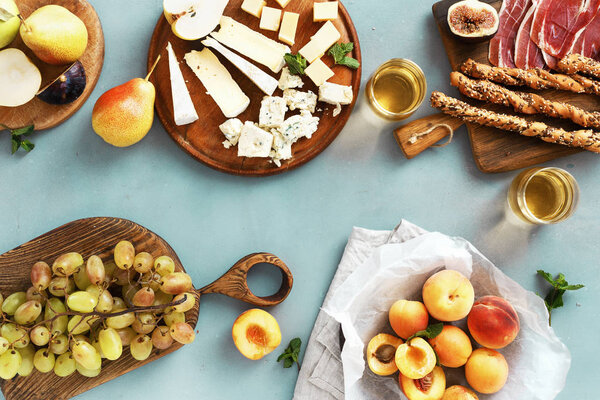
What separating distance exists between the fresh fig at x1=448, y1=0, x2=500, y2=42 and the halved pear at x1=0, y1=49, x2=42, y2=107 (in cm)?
106

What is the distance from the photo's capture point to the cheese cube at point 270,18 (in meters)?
1.22

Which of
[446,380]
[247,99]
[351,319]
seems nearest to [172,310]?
[351,319]

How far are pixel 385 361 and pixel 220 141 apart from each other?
69 centimetres

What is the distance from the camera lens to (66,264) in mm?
1088

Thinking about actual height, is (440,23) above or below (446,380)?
above

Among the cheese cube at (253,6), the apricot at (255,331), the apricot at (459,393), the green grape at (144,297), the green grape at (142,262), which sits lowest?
the apricot at (459,393)

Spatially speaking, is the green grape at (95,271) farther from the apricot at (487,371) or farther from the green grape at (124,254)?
the apricot at (487,371)

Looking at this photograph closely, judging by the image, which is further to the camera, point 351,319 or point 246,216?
point 246,216

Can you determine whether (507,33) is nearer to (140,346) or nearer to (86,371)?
(140,346)

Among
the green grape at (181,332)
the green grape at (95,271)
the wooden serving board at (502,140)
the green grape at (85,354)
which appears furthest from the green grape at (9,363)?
the wooden serving board at (502,140)

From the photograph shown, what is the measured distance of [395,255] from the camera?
1201 mm

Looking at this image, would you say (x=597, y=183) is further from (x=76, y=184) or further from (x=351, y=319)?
(x=76, y=184)

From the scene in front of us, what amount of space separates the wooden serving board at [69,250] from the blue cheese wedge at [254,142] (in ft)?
1.03

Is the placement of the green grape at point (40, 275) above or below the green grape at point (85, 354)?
above
